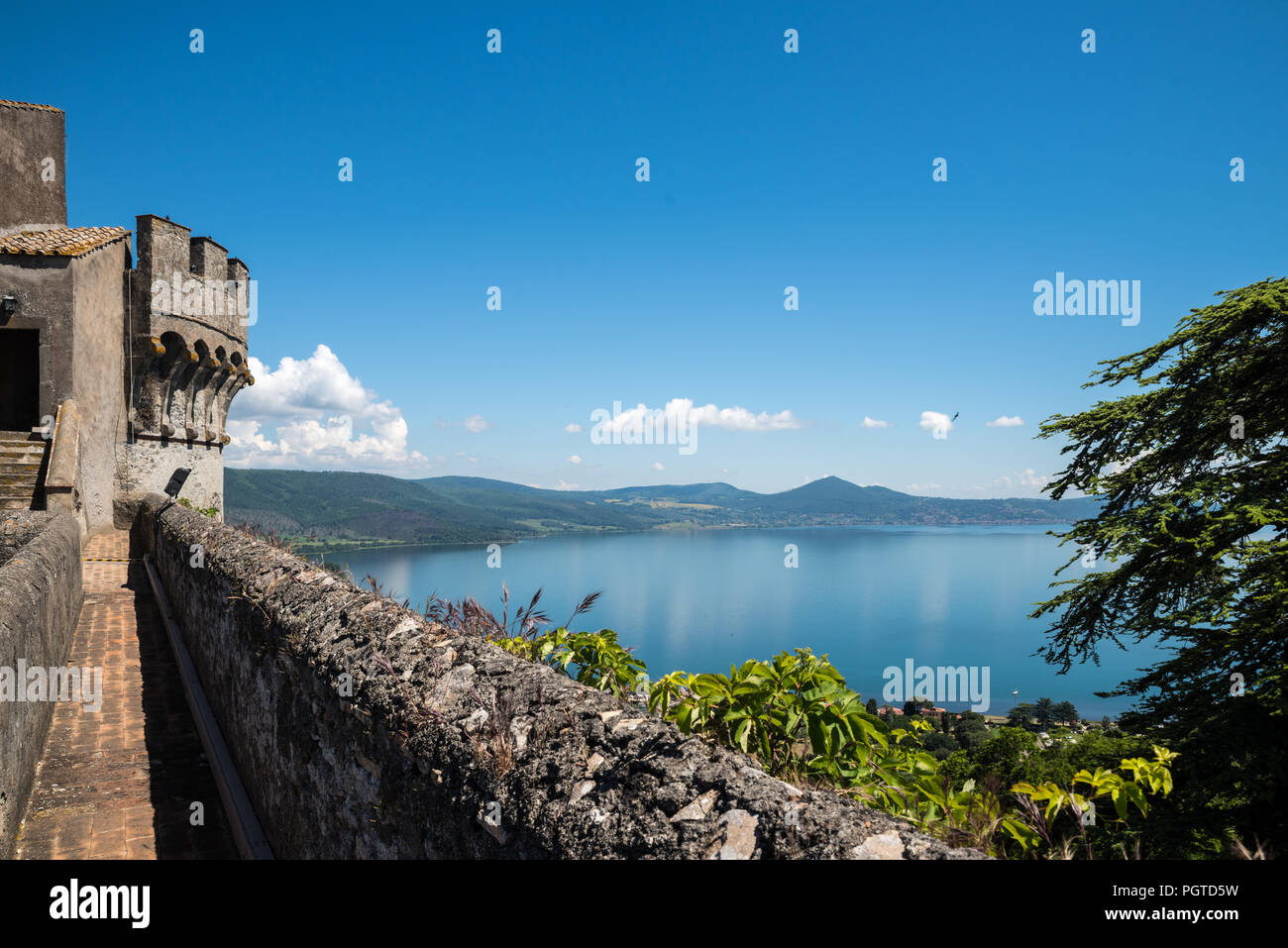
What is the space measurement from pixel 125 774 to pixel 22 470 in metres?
10.9

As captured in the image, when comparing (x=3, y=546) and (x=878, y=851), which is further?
(x=3, y=546)

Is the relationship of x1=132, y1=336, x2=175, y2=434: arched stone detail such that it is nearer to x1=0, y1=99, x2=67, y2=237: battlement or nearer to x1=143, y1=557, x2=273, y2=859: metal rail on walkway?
x1=0, y1=99, x2=67, y2=237: battlement

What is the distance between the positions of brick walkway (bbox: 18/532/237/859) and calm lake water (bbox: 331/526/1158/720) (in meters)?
Answer: 30.6

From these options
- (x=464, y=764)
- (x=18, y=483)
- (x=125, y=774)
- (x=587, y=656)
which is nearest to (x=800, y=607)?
(x=18, y=483)

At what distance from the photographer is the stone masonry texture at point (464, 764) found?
1.78m

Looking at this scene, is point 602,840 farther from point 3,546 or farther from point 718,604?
point 718,604

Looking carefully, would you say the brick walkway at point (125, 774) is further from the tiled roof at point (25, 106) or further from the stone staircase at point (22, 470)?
the tiled roof at point (25, 106)

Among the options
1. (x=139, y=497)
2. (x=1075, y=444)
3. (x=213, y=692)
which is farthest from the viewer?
(x=139, y=497)

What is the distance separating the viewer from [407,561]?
132750mm

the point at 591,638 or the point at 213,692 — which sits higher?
the point at 591,638

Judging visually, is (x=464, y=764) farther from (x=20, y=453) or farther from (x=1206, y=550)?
(x=20, y=453)

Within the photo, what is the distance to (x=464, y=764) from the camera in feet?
8.12
